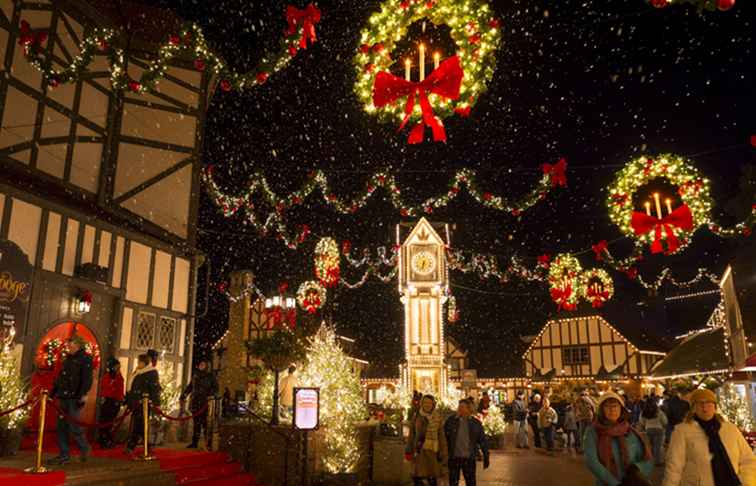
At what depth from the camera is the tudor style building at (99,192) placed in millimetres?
11992

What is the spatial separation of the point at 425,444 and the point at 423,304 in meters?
21.5

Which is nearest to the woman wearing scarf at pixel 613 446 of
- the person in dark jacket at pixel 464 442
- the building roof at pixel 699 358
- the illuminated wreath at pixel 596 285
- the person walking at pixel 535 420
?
the person in dark jacket at pixel 464 442

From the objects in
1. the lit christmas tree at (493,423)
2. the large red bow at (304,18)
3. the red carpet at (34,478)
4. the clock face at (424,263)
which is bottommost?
the lit christmas tree at (493,423)

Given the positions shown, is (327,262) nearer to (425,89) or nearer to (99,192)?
(99,192)

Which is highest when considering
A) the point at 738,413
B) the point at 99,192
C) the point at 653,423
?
the point at 99,192

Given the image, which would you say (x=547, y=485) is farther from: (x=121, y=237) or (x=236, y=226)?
(x=236, y=226)

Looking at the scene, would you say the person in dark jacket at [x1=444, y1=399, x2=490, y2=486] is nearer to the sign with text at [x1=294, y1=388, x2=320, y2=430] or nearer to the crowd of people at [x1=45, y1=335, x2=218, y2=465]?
the sign with text at [x1=294, y1=388, x2=320, y2=430]

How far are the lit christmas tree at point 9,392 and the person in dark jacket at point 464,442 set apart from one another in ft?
23.3

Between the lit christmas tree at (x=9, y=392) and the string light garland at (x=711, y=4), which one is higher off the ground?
the string light garland at (x=711, y=4)

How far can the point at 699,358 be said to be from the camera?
16.5 meters

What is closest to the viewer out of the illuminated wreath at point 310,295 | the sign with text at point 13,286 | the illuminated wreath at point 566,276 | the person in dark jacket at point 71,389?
the person in dark jacket at point 71,389

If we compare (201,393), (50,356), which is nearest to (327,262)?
(201,393)

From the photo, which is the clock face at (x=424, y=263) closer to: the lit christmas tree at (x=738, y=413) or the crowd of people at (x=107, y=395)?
the crowd of people at (x=107, y=395)

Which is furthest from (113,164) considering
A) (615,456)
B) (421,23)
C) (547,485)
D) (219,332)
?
(219,332)
